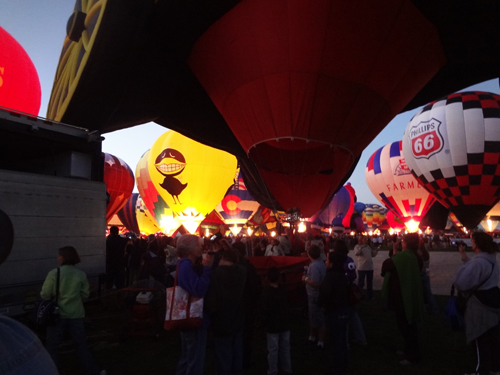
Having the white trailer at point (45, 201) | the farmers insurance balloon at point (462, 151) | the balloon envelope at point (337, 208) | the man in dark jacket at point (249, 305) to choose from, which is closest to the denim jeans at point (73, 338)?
the white trailer at point (45, 201)

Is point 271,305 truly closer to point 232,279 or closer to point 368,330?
point 232,279

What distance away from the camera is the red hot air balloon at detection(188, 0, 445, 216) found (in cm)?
756

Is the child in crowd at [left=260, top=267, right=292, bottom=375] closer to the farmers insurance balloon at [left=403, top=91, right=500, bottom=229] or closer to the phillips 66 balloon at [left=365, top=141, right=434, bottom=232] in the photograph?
the farmers insurance balloon at [left=403, top=91, right=500, bottom=229]

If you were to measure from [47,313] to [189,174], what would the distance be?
1696cm

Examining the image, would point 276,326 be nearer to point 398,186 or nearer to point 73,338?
point 73,338

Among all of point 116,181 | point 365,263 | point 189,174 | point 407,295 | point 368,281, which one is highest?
point 116,181

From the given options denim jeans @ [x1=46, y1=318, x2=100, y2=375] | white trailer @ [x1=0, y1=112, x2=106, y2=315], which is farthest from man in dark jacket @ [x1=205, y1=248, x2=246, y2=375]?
white trailer @ [x1=0, y1=112, x2=106, y2=315]

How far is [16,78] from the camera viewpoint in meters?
8.43

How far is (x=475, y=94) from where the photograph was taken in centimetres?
1800

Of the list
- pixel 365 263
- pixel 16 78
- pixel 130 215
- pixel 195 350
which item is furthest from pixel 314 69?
pixel 130 215

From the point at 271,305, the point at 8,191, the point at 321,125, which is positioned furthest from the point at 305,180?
the point at 8,191

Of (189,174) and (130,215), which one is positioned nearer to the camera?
(189,174)

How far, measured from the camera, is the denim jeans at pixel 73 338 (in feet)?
11.4

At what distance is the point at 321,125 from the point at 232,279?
577 centimetres
